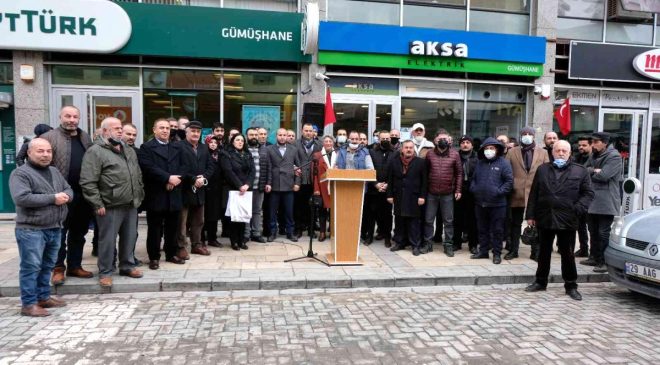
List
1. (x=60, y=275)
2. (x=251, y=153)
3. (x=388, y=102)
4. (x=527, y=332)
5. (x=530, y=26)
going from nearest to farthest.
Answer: (x=527, y=332)
(x=60, y=275)
(x=251, y=153)
(x=388, y=102)
(x=530, y=26)

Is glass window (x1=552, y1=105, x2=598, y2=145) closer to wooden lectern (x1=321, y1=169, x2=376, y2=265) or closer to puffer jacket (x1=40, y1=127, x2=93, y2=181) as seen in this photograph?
wooden lectern (x1=321, y1=169, x2=376, y2=265)

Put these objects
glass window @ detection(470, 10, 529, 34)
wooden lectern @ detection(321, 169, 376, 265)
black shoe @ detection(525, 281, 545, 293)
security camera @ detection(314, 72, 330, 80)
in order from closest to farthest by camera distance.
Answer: black shoe @ detection(525, 281, 545, 293)
wooden lectern @ detection(321, 169, 376, 265)
security camera @ detection(314, 72, 330, 80)
glass window @ detection(470, 10, 529, 34)

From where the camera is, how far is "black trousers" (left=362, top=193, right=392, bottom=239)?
27.3 feet

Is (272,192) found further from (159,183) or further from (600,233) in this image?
(600,233)

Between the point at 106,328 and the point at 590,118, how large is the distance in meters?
12.6

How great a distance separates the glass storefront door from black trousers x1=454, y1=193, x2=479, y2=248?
22.8 ft

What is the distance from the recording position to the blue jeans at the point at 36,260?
473 centimetres

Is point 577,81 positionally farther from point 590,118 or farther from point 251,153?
point 251,153

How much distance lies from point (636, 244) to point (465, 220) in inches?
120

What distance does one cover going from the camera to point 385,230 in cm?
845

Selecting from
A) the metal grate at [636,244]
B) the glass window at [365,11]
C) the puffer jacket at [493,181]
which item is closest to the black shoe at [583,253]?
the puffer jacket at [493,181]

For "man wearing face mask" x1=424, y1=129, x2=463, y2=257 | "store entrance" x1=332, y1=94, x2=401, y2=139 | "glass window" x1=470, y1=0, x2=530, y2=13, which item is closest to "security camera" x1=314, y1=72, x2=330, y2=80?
"store entrance" x1=332, y1=94, x2=401, y2=139

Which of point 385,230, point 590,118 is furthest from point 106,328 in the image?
point 590,118

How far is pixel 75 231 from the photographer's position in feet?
19.5
